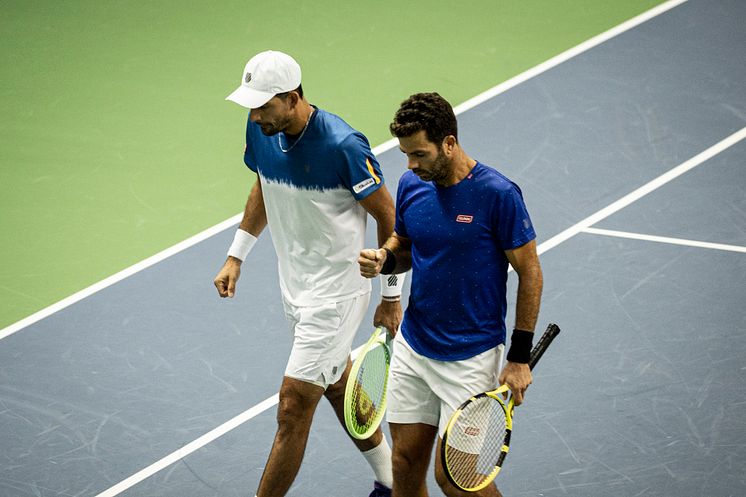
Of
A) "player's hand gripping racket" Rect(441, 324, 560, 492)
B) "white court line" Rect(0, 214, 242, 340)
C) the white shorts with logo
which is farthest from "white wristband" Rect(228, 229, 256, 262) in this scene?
"white court line" Rect(0, 214, 242, 340)

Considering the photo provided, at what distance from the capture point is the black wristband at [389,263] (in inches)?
210

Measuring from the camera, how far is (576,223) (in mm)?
8703

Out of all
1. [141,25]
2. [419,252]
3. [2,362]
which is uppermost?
[141,25]

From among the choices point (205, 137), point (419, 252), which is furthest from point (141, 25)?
point (419, 252)

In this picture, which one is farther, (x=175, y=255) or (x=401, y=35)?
(x=401, y=35)

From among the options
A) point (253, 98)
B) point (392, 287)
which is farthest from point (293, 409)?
point (253, 98)

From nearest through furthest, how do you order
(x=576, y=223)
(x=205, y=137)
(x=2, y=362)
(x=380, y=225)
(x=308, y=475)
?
(x=380, y=225), (x=308, y=475), (x=2, y=362), (x=576, y=223), (x=205, y=137)

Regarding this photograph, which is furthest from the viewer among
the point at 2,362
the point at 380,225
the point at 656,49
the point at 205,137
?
the point at 656,49

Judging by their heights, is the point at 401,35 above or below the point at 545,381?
above

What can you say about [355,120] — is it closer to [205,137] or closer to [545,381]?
[205,137]

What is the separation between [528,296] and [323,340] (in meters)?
1.24

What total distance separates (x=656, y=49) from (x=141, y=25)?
204 inches

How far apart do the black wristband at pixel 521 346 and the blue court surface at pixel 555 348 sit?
134cm

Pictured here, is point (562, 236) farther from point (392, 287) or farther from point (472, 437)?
point (472, 437)
